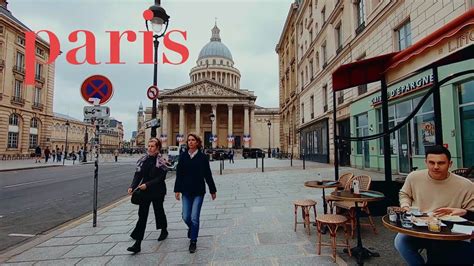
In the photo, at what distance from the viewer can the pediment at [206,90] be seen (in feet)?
214

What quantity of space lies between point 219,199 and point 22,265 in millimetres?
4875

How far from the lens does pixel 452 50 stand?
2965 millimetres

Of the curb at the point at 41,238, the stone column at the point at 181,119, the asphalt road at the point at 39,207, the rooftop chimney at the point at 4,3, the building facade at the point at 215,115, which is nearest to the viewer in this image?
the curb at the point at 41,238

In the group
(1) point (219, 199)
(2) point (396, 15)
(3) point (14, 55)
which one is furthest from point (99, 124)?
(3) point (14, 55)

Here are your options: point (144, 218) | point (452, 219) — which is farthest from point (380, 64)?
point (144, 218)

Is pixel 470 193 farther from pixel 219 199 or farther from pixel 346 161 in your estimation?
pixel 346 161

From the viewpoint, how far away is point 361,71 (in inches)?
200

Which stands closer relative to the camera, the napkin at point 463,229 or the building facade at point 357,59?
the napkin at point 463,229

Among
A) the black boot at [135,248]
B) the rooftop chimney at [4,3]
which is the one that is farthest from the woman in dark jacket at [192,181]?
the rooftop chimney at [4,3]

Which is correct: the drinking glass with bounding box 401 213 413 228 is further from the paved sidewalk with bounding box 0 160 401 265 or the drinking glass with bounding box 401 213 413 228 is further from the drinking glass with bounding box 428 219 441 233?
the paved sidewalk with bounding box 0 160 401 265

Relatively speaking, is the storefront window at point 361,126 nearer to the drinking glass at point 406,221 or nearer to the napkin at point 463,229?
the drinking glass at point 406,221

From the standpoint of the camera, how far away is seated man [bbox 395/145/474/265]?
254cm

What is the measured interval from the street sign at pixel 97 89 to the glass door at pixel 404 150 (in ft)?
37.5

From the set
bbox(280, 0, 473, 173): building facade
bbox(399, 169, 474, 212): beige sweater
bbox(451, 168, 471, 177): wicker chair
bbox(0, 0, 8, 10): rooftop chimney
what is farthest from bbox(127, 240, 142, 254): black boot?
bbox(0, 0, 8, 10): rooftop chimney
